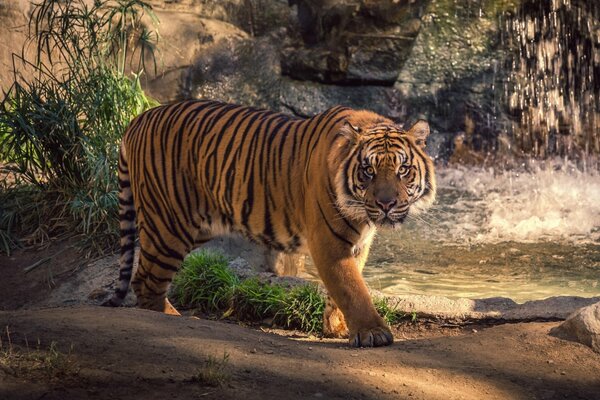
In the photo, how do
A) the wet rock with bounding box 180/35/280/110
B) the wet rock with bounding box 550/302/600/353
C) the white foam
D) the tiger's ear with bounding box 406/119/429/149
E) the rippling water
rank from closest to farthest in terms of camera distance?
the wet rock with bounding box 550/302/600/353 → the tiger's ear with bounding box 406/119/429/149 → the rippling water → the white foam → the wet rock with bounding box 180/35/280/110

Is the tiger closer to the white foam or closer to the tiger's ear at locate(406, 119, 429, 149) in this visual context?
the tiger's ear at locate(406, 119, 429, 149)

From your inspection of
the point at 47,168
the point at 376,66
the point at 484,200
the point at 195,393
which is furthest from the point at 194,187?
the point at 376,66

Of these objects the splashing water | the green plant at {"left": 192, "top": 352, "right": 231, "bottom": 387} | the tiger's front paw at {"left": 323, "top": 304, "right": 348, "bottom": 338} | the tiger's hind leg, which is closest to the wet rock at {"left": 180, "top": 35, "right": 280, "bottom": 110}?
the splashing water

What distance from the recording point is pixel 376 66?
35.3ft

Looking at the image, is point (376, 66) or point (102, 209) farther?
point (376, 66)

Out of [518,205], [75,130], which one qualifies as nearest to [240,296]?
[75,130]

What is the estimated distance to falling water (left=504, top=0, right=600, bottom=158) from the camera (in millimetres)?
11055

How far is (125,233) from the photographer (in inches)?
236

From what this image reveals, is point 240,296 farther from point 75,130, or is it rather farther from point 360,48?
point 360,48

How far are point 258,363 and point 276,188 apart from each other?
1.79m

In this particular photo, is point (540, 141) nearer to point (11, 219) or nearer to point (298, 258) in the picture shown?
point (298, 258)

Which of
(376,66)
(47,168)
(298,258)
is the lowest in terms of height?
(298,258)

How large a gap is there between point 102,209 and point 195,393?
3.85 meters

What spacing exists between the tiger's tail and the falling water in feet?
19.8
